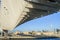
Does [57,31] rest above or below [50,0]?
above

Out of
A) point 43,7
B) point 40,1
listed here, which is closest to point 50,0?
point 40,1

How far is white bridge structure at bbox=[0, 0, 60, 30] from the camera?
10.3 meters

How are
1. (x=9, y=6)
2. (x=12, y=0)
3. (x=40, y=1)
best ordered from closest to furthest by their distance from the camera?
(x=40, y=1), (x=12, y=0), (x=9, y=6)

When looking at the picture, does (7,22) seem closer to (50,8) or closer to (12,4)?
(12,4)

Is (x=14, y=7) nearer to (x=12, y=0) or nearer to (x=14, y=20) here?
(x=12, y=0)

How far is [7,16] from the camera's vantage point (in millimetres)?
12562

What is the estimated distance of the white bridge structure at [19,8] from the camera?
10.3 meters

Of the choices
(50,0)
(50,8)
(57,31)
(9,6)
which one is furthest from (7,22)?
(57,31)

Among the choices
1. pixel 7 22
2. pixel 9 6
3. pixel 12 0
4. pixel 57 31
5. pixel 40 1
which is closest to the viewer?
pixel 40 1

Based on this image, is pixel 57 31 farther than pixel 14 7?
Yes

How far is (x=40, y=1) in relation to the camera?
33.5 ft

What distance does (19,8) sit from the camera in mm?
10672

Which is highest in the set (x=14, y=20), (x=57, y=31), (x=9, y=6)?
(x=57, y=31)

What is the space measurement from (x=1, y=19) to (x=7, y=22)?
703 millimetres
